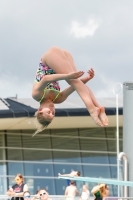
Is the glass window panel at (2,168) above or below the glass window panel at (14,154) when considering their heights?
below

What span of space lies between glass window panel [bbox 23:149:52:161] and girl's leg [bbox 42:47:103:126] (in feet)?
54.4

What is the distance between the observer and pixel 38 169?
24.1 m

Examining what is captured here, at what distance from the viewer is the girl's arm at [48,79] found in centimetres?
756

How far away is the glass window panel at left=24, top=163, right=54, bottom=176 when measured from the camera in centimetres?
2400

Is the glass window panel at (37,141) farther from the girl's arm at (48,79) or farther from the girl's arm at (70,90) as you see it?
the girl's arm at (48,79)

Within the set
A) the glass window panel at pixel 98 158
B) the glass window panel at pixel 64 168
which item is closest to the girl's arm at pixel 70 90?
the glass window panel at pixel 64 168

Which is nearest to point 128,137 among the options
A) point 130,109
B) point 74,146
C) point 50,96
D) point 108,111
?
point 130,109

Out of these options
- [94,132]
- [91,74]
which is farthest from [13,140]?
[91,74]

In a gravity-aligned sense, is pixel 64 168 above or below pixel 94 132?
below

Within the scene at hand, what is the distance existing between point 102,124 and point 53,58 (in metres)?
1.16

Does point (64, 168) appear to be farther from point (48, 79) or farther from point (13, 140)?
point (48, 79)

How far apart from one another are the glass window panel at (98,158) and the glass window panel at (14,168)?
8.83ft

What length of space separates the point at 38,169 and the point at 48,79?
16.6m

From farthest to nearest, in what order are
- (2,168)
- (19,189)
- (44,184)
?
(2,168), (44,184), (19,189)
